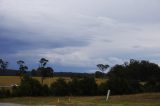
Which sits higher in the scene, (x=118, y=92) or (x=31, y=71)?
(x=31, y=71)

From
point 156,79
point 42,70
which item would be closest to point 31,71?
point 42,70

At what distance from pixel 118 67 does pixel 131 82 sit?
27.8 meters

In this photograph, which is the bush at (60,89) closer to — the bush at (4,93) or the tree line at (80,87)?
the tree line at (80,87)

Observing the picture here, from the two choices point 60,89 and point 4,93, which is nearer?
point 60,89

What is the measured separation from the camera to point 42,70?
139125 mm

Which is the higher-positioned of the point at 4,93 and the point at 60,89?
the point at 60,89

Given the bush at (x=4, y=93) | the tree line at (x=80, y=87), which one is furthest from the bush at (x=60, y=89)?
the bush at (x=4, y=93)

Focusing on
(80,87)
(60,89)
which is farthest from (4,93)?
(80,87)

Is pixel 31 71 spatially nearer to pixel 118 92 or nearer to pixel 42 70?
pixel 42 70

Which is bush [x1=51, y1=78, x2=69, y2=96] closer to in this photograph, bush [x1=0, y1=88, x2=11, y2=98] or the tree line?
the tree line

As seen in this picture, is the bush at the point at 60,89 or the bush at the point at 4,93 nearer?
the bush at the point at 60,89

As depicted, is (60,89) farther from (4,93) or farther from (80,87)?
(4,93)

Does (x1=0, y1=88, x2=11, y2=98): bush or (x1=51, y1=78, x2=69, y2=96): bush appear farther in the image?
(x1=0, y1=88, x2=11, y2=98): bush

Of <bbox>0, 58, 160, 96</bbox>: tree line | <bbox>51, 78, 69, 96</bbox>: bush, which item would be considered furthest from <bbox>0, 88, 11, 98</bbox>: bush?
<bbox>51, 78, 69, 96</bbox>: bush
